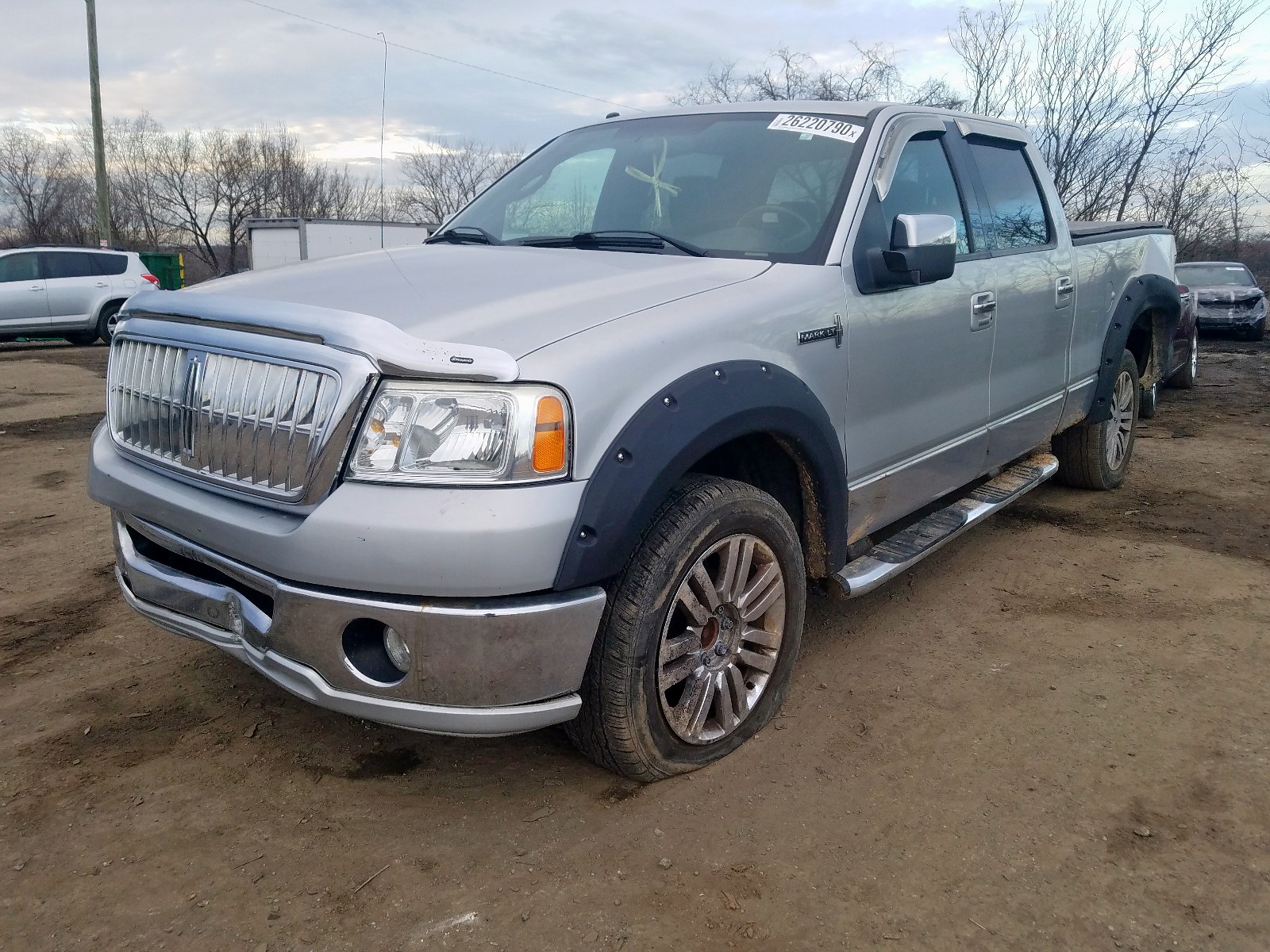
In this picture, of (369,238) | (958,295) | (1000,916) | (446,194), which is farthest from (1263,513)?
(446,194)

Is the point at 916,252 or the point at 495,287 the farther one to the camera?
the point at 916,252

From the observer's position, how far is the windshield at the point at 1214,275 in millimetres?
17016

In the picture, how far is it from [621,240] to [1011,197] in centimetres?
213

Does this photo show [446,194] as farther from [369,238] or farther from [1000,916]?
[1000,916]

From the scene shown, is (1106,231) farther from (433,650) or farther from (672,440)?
(433,650)

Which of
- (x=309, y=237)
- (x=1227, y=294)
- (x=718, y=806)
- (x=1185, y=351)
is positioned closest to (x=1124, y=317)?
(x=718, y=806)

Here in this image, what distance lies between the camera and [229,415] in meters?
2.35

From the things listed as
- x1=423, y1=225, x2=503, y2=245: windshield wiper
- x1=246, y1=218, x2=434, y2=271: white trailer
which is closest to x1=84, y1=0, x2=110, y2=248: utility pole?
x1=246, y1=218, x2=434, y2=271: white trailer

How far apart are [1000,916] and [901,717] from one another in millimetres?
960

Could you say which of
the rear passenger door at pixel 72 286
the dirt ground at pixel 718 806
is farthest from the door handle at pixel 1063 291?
the rear passenger door at pixel 72 286

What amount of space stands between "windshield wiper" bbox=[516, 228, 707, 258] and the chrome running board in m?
1.18

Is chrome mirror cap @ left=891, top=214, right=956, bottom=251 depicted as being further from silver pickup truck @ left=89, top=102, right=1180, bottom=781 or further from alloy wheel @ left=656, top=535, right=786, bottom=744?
alloy wheel @ left=656, top=535, right=786, bottom=744

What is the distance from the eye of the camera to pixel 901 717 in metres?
3.09

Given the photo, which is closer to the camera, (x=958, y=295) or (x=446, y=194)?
(x=958, y=295)
